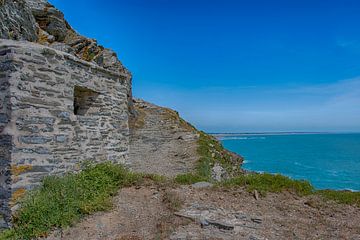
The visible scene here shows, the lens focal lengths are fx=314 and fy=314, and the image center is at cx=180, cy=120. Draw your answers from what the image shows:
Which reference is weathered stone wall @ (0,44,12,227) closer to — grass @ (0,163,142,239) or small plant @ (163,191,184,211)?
grass @ (0,163,142,239)

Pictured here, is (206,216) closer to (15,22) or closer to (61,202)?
(61,202)

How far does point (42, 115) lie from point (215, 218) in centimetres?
479

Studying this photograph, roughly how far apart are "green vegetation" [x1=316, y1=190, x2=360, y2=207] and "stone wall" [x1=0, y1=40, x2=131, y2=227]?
6.90 metres

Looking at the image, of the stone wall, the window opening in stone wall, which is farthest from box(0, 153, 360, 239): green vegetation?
the window opening in stone wall

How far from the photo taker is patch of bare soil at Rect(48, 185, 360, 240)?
6.50m

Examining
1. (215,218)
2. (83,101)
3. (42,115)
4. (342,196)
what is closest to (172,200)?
(215,218)

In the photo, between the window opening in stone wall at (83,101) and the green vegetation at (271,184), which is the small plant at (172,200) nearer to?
the green vegetation at (271,184)

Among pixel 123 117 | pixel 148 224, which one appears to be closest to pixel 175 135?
pixel 123 117

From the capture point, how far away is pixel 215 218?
278 inches

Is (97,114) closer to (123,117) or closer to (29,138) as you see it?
(123,117)

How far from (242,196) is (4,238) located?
19.1 feet

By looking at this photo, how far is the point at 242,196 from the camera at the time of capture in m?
8.70

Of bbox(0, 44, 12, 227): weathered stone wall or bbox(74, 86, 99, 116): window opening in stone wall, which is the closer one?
bbox(0, 44, 12, 227): weathered stone wall

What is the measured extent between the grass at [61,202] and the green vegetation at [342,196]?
5.99 m
